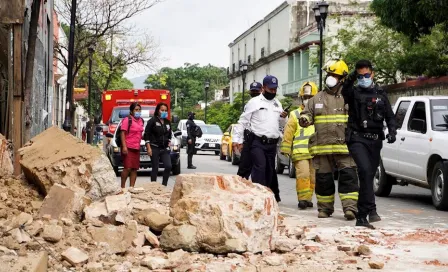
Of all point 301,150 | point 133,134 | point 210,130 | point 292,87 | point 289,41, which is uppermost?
point 289,41

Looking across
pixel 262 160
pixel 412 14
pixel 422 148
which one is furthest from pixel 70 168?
pixel 412 14

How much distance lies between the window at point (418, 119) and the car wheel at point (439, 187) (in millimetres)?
640

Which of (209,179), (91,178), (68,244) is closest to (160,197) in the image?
(91,178)

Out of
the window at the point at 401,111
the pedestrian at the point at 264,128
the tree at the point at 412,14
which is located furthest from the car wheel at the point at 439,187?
the tree at the point at 412,14

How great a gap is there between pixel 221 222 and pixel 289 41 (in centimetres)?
5565

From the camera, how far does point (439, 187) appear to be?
40.1 feet

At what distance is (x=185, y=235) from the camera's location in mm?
7281

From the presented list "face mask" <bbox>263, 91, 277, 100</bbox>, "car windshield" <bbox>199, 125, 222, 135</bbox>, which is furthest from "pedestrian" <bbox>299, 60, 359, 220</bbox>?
"car windshield" <bbox>199, 125, 222, 135</bbox>

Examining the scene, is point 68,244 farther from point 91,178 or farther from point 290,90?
point 290,90

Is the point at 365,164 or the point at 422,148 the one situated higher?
the point at 422,148

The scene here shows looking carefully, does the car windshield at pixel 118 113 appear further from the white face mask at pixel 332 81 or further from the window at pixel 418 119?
the white face mask at pixel 332 81

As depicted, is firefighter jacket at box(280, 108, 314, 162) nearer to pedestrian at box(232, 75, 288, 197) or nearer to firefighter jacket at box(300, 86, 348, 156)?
pedestrian at box(232, 75, 288, 197)

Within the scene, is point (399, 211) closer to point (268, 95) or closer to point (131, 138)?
point (268, 95)

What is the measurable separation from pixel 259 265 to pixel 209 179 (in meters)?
1.26
